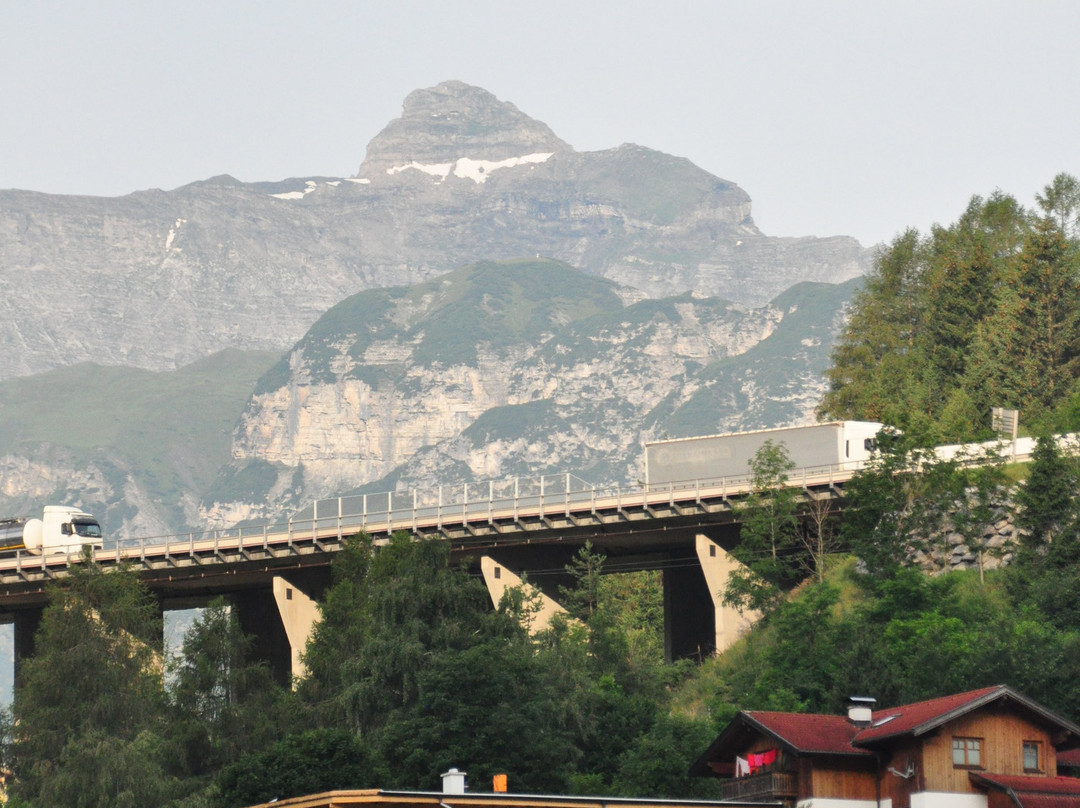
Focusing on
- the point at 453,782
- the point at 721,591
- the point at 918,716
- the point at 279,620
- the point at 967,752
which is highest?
the point at 279,620

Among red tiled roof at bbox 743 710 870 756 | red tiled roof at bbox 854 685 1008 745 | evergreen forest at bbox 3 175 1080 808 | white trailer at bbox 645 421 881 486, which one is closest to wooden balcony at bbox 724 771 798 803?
red tiled roof at bbox 743 710 870 756

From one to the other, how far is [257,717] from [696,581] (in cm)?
3204

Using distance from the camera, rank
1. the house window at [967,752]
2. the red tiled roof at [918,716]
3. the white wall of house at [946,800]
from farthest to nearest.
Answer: the house window at [967,752] < the red tiled roof at [918,716] < the white wall of house at [946,800]

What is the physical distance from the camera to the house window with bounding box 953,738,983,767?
2101 inches

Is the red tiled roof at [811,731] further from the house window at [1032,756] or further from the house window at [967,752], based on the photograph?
the house window at [1032,756]

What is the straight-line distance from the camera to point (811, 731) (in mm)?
56188

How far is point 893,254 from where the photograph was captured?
15200 cm

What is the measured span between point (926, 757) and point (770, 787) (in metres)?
5.00

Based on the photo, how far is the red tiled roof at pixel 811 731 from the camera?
180 feet

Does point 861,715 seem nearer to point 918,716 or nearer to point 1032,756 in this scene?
point 918,716

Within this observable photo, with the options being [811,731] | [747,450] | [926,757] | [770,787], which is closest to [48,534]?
[747,450]

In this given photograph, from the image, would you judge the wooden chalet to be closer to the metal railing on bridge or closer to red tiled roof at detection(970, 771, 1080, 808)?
red tiled roof at detection(970, 771, 1080, 808)

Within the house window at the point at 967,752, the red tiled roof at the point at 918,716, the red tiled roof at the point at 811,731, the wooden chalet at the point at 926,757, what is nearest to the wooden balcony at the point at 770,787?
the wooden chalet at the point at 926,757

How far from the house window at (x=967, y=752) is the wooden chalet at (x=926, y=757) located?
29 mm
